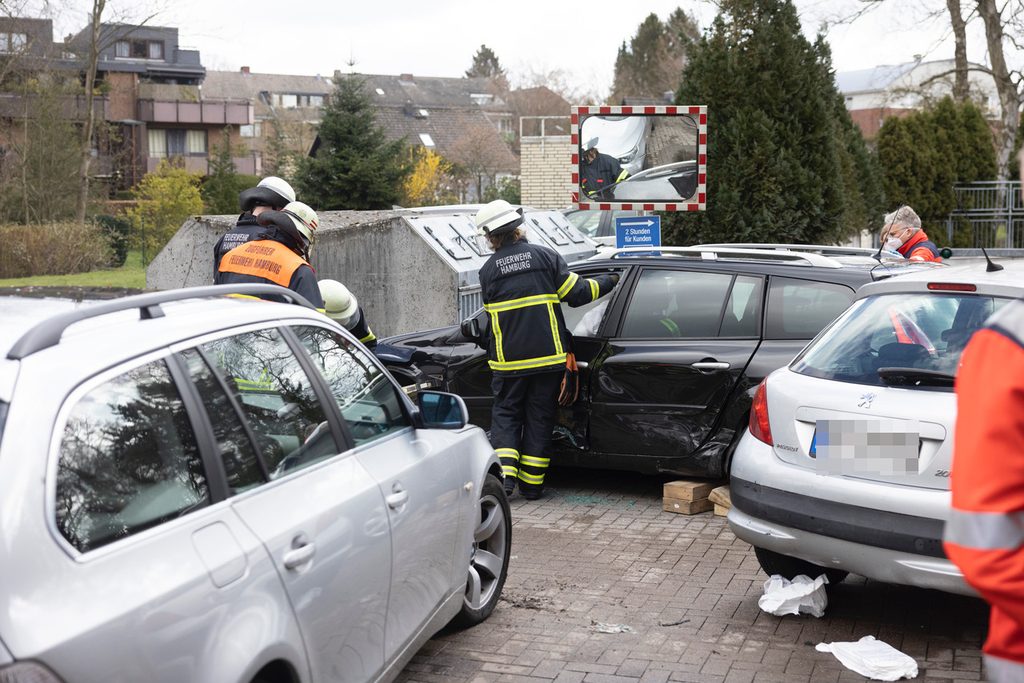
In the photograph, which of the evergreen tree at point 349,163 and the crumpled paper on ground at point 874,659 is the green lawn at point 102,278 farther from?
the crumpled paper on ground at point 874,659

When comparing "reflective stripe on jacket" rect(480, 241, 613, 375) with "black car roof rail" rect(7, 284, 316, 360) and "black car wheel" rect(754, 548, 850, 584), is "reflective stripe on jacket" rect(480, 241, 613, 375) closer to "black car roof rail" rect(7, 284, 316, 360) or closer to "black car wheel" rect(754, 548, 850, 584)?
"black car wheel" rect(754, 548, 850, 584)

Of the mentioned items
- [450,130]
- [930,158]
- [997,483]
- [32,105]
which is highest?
[450,130]

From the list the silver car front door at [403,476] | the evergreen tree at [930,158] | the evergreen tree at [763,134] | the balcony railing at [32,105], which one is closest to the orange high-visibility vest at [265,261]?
the silver car front door at [403,476]

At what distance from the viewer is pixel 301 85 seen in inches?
4594

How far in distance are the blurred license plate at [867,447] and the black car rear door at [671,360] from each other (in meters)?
2.13

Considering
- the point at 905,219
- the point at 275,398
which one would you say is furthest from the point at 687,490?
the point at 905,219

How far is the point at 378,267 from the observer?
37.1ft

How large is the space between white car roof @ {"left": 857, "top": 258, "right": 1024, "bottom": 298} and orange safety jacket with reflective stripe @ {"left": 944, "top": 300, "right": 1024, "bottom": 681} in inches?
117

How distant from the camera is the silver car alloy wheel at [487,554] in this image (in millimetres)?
5203

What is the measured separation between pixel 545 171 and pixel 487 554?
3972cm

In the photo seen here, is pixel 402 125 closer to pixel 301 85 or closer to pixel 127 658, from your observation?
→ pixel 301 85

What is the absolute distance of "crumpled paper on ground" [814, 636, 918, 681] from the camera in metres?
4.57

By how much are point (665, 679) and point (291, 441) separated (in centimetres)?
202

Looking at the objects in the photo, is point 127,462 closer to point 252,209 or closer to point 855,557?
point 855,557
